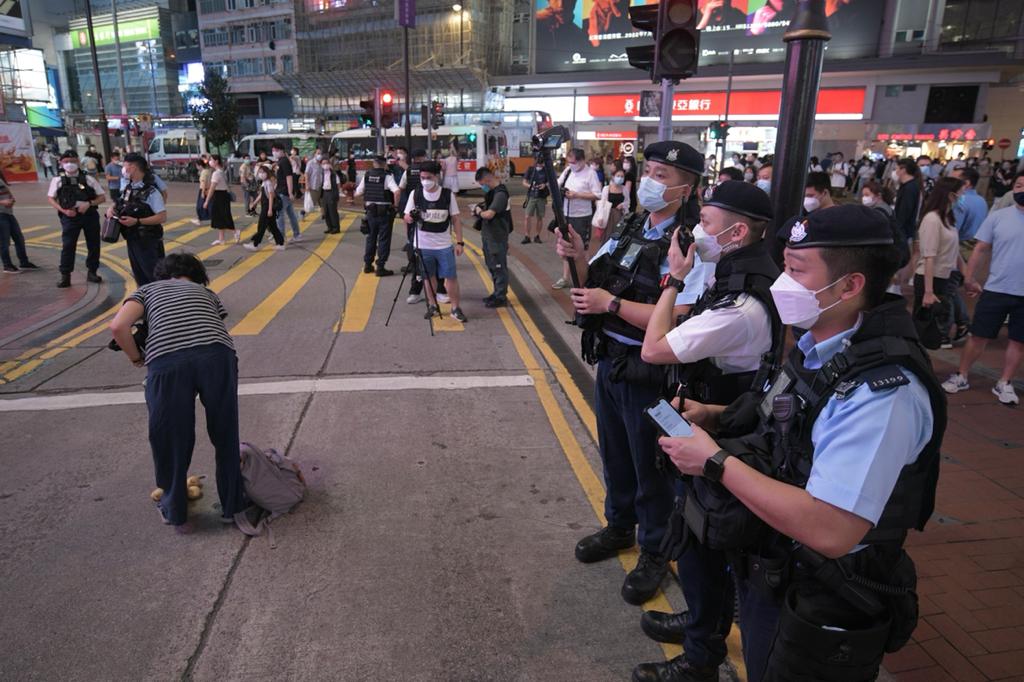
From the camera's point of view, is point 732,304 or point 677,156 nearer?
point 732,304

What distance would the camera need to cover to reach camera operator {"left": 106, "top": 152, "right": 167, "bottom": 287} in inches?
303

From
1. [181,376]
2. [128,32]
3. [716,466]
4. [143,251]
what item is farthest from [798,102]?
[128,32]

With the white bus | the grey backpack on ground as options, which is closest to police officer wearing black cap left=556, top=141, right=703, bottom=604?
the grey backpack on ground

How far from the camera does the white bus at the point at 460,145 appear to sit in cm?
3056

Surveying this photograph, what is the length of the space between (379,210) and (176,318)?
7772 millimetres

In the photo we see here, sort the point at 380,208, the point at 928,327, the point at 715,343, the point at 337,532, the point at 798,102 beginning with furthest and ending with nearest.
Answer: the point at 380,208, the point at 928,327, the point at 337,532, the point at 798,102, the point at 715,343

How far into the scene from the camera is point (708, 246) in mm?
2594

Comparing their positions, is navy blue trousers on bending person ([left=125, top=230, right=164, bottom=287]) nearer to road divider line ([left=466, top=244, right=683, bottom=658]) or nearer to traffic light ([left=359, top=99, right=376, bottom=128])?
road divider line ([left=466, top=244, right=683, bottom=658])

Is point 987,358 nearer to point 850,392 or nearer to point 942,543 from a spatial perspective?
point 942,543

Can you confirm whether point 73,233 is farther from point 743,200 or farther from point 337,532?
point 743,200

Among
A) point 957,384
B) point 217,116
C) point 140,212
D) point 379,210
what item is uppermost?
point 217,116

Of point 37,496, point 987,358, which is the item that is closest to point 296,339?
point 37,496

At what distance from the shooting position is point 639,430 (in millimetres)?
3086

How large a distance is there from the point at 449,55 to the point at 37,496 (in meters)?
63.5
